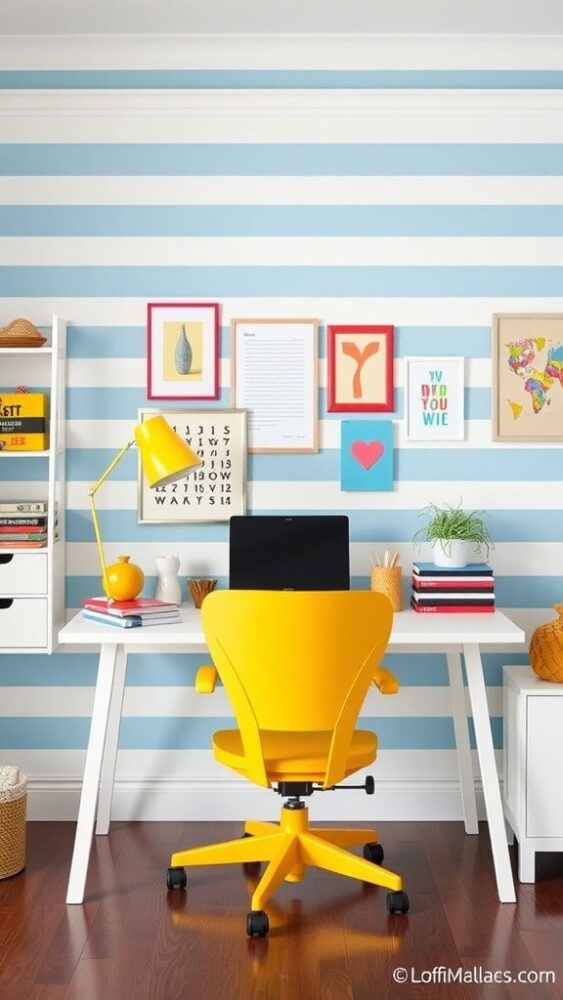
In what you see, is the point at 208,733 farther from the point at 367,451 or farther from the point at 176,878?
the point at 367,451

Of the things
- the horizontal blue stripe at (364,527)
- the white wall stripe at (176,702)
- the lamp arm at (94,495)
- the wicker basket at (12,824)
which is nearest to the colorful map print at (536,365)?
the horizontal blue stripe at (364,527)

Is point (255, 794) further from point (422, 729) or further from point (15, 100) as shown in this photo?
point (15, 100)

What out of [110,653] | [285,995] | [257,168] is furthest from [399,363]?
[285,995]

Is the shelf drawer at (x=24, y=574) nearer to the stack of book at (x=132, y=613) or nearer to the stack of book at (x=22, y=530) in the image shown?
the stack of book at (x=22, y=530)

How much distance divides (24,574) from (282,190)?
4.91 feet

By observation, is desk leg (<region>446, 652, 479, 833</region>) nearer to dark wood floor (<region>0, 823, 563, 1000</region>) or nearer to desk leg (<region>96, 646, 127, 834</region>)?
dark wood floor (<region>0, 823, 563, 1000</region>)

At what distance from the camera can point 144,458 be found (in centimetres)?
317

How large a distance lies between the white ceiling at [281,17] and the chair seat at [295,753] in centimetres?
218

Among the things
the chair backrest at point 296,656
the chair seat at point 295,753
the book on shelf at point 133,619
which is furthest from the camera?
the book on shelf at point 133,619

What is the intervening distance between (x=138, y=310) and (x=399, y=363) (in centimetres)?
88

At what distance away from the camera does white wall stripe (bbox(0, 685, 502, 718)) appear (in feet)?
11.5

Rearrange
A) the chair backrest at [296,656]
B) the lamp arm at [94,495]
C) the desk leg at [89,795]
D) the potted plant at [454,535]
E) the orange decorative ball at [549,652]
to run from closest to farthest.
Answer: the chair backrest at [296,656], the desk leg at [89,795], the orange decorative ball at [549,652], the lamp arm at [94,495], the potted plant at [454,535]

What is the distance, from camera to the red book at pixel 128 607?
2.99m

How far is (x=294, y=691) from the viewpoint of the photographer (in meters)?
2.59
